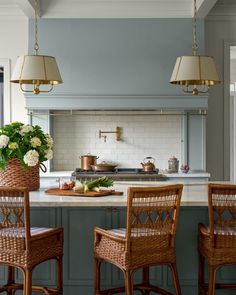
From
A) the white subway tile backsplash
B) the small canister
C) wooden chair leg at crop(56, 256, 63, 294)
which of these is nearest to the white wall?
the white subway tile backsplash

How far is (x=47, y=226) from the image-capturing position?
3477 millimetres

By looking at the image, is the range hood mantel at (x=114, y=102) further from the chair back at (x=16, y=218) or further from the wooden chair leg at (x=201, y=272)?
the chair back at (x=16, y=218)

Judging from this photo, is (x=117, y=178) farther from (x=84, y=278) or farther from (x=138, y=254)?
(x=138, y=254)

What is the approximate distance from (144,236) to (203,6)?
10.8ft

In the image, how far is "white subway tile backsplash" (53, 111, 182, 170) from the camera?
6.32m

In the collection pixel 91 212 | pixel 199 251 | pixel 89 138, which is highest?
pixel 89 138

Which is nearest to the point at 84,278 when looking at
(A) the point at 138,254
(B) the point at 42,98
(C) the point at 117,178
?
(A) the point at 138,254

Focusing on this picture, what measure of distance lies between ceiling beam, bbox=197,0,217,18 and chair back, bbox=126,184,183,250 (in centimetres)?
292

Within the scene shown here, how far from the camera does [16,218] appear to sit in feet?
9.39

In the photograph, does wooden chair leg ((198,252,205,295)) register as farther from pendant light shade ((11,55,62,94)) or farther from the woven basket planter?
pendant light shade ((11,55,62,94))

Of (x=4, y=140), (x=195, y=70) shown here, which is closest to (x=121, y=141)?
(x=195, y=70)

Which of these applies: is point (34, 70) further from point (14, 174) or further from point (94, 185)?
point (94, 185)

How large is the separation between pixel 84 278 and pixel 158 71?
3080 mm

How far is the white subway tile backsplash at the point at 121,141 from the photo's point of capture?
632cm
